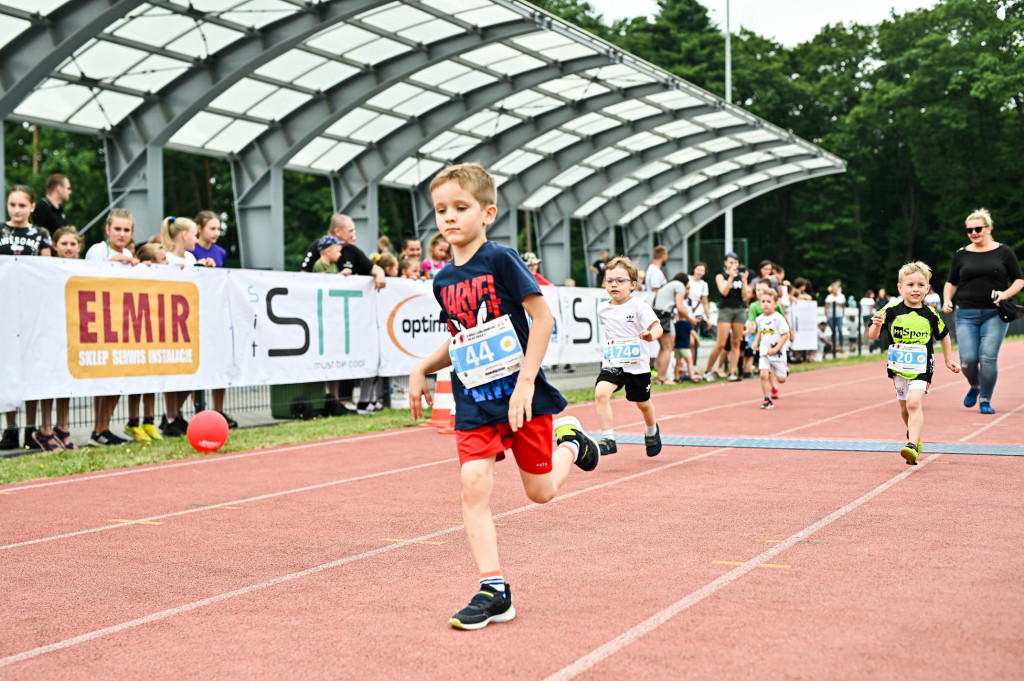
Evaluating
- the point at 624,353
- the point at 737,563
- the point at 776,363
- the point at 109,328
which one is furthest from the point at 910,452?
the point at 109,328

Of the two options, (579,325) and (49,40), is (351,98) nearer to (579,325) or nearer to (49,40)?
(49,40)

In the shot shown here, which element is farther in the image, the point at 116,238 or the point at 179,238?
the point at 179,238

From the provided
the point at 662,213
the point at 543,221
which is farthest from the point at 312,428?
the point at 662,213

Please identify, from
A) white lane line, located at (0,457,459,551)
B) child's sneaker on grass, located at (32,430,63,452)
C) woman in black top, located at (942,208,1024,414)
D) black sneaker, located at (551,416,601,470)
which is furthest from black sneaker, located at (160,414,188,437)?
woman in black top, located at (942,208,1024,414)

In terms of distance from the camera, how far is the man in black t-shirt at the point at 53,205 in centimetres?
1180

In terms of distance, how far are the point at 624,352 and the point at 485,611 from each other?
215 inches

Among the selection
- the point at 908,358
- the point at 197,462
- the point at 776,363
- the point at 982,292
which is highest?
the point at 982,292

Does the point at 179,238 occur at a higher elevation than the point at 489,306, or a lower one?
higher

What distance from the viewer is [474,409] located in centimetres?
453

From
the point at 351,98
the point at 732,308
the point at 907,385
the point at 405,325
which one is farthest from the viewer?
the point at 351,98

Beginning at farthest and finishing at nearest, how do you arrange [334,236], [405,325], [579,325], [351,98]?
[351,98] < [579,325] < [405,325] < [334,236]

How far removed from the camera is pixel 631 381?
31.2 ft

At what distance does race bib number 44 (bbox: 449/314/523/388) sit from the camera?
4523mm

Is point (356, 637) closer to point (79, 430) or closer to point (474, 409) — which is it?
point (474, 409)
